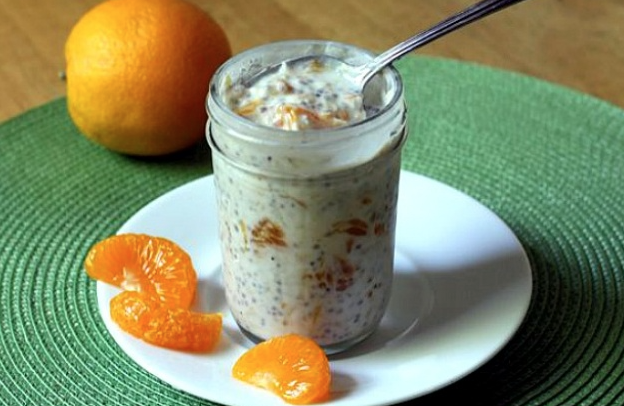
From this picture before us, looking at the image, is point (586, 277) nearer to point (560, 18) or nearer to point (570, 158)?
point (570, 158)

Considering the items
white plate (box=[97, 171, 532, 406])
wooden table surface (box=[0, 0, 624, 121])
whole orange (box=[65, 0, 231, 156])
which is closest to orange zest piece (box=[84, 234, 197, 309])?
white plate (box=[97, 171, 532, 406])

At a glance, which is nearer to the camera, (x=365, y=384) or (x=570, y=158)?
(x=365, y=384)

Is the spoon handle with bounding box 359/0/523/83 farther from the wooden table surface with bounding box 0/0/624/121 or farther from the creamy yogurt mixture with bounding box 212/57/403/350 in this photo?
the wooden table surface with bounding box 0/0/624/121

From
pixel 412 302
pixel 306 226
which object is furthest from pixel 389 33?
pixel 306 226

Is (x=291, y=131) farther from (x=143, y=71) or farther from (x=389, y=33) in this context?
(x=389, y=33)

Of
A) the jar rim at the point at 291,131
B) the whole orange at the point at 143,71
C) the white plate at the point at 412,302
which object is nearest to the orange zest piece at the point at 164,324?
→ the white plate at the point at 412,302

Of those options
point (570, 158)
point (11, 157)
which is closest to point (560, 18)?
point (570, 158)
